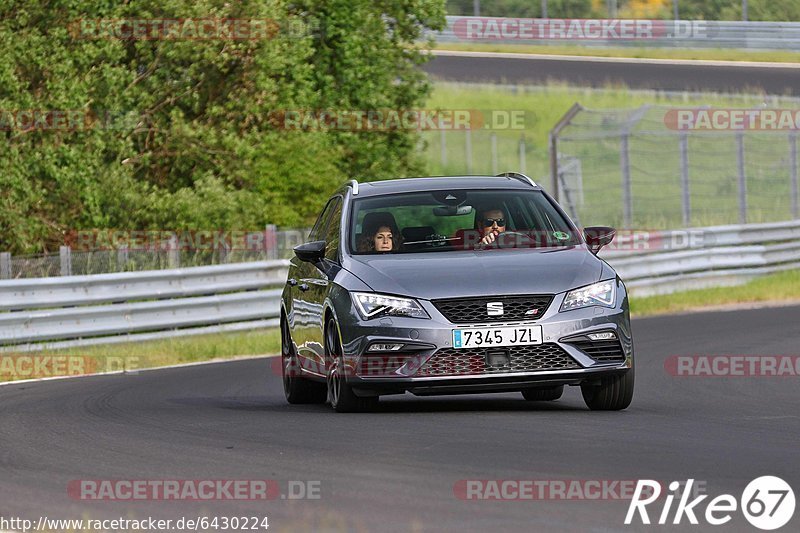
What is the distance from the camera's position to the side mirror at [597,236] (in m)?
11.9

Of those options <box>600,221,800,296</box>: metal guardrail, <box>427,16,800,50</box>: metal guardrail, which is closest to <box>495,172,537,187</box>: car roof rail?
<box>600,221,800,296</box>: metal guardrail

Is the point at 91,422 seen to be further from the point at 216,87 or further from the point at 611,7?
the point at 611,7

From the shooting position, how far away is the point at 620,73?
5128 centimetres

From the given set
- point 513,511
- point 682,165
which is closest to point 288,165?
point 682,165

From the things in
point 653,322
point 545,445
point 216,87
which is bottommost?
point 653,322

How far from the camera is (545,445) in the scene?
928 cm

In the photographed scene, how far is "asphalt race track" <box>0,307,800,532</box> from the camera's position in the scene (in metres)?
7.32

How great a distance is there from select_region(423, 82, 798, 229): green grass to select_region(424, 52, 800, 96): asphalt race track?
2.22ft

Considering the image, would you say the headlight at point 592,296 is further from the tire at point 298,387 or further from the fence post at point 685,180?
the fence post at point 685,180

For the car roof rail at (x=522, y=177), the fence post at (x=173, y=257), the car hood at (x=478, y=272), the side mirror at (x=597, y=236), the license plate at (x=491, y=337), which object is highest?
the car roof rail at (x=522, y=177)

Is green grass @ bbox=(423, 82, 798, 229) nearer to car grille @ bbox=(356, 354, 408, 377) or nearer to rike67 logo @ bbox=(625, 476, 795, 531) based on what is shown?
car grille @ bbox=(356, 354, 408, 377)

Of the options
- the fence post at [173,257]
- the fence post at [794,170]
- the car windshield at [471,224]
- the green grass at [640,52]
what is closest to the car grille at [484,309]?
the car windshield at [471,224]

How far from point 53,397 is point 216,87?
1785 centimetres

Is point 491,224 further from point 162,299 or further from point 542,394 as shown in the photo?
point 162,299
